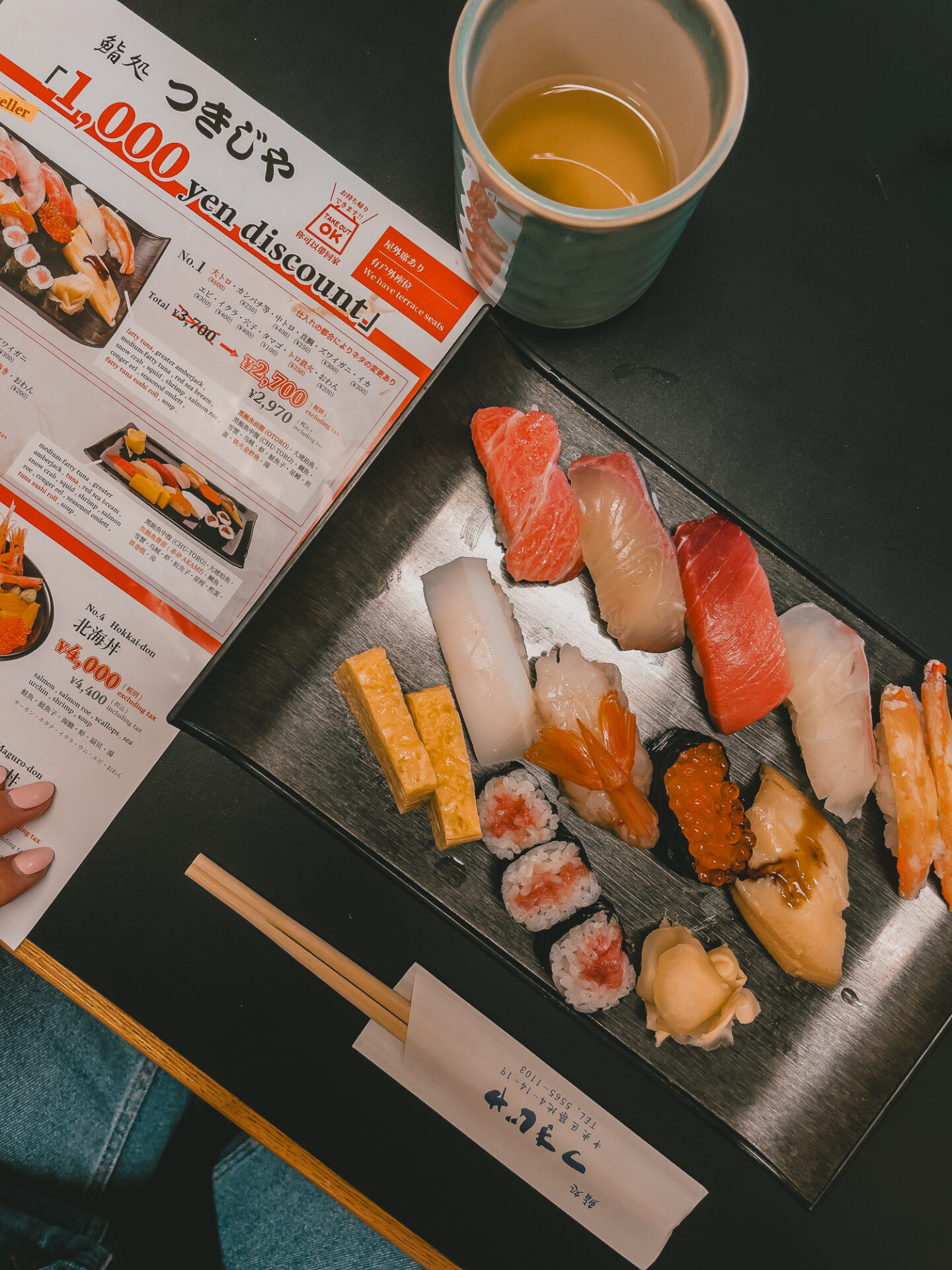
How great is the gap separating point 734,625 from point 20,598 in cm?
119

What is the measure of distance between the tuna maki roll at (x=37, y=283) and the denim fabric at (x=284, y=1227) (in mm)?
1711

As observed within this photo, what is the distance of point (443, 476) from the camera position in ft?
3.96

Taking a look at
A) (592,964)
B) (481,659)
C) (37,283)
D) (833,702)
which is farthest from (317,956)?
(37,283)

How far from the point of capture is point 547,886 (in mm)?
1162

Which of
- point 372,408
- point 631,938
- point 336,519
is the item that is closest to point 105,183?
point 372,408

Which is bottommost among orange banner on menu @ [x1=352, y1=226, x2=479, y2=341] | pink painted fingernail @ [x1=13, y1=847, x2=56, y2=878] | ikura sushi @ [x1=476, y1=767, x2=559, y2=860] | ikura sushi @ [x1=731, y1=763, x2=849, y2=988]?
pink painted fingernail @ [x1=13, y1=847, x2=56, y2=878]

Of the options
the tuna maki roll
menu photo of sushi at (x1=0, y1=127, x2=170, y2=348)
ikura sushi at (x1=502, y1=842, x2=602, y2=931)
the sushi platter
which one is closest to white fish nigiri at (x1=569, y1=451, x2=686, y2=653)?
the sushi platter

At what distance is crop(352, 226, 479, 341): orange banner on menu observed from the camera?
1.22 metres

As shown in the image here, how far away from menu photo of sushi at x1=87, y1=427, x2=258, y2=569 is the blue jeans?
99 centimetres

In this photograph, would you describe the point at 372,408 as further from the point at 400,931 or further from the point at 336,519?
the point at 400,931

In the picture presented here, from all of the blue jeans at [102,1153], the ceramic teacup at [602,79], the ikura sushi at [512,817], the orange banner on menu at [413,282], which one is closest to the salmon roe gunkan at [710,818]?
the ikura sushi at [512,817]

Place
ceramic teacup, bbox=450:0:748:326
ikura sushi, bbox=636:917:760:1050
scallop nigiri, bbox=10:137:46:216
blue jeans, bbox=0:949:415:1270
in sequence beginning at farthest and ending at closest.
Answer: blue jeans, bbox=0:949:415:1270 → scallop nigiri, bbox=10:137:46:216 → ikura sushi, bbox=636:917:760:1050 → ceramic teacup, bbox=450:0:748:326

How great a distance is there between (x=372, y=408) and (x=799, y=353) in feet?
2.48

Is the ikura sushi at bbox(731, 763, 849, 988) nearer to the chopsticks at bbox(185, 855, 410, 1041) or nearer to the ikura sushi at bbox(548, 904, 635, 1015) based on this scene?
the ikura sushi at bbox(548, 904, 635, 1015)
